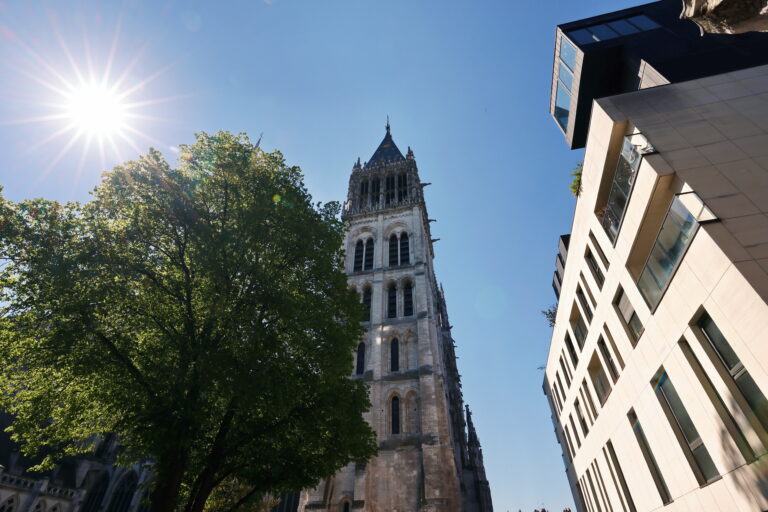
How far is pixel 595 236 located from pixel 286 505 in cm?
2238

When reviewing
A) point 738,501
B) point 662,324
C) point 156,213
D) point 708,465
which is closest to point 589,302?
point 662,324

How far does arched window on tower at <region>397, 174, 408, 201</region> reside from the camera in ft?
127

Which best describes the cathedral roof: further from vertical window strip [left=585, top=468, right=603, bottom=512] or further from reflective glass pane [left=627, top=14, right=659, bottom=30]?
vertical window strip [left=585, top=468, right=603, bottom=512]

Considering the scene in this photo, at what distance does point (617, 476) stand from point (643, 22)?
16893mm

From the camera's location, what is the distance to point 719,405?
22.7 ft

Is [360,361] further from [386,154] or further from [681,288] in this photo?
[386,154]

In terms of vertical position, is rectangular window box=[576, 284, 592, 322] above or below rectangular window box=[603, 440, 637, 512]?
above

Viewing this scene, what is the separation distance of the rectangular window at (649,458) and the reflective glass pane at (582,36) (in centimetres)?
1365

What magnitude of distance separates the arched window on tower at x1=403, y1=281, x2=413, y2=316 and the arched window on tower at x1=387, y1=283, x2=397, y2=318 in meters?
0.78

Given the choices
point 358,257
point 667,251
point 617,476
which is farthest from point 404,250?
point 667,251

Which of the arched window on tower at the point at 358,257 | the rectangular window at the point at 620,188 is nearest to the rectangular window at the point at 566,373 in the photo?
the rectangular window at the point at 620,188

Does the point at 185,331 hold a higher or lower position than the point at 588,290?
lower

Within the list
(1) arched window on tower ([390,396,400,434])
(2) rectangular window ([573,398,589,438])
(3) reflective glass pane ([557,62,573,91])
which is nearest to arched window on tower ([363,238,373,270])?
(1) arched window on tower ([390,396,400,434])

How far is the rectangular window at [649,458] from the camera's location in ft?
31.3
